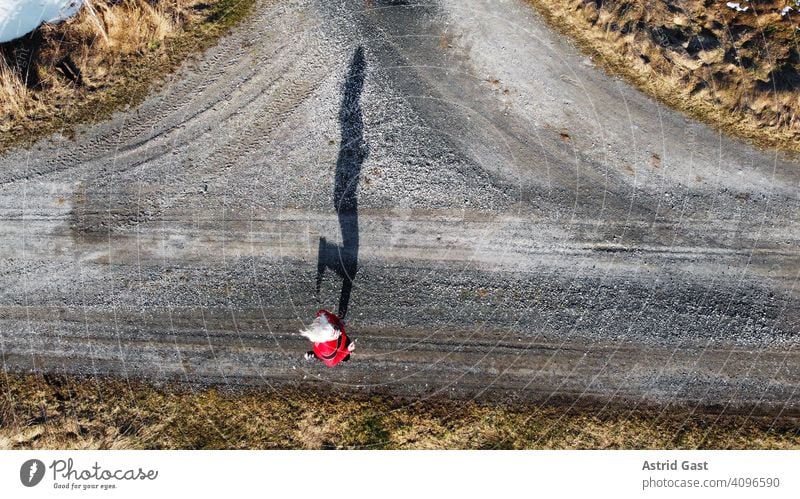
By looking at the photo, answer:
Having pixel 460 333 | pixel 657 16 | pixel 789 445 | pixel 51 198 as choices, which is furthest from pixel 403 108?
pixel 789 445

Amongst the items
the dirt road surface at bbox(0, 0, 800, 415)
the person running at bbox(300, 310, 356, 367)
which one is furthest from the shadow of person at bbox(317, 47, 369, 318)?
the person running at bbox(300, 310, 356, 367)

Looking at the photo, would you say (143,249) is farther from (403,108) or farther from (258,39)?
(403,108)

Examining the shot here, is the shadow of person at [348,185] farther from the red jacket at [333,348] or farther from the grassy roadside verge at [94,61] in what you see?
the grassy roadside verge at [94,61]

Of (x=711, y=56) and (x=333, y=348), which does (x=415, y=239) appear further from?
(x=711, y=56)

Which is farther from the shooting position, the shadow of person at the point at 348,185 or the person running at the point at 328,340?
the shadow of person at the point at 348,185

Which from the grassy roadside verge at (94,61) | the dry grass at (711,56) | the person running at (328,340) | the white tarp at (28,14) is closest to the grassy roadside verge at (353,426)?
the person running at (328,340)

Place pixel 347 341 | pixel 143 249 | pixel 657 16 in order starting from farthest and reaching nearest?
pixel 657 16 < pixel 143 249 < pixel 347 341

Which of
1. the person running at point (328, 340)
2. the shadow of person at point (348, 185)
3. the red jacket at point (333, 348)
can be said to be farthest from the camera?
the shadow of person at point (348, 185)
